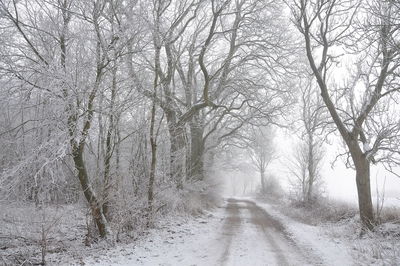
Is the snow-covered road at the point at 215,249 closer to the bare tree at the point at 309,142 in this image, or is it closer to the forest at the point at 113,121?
the forest at the point at 113,121

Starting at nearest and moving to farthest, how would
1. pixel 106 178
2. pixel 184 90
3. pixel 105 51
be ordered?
1. pixel 105 51
2. pixel 106 178
3. pixel 184 90

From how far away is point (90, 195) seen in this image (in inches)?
335

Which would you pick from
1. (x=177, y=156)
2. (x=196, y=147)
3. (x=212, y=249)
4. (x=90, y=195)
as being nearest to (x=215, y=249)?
(x=212, y=249)

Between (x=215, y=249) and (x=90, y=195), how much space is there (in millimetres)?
3651

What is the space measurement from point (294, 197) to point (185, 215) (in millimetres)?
11799

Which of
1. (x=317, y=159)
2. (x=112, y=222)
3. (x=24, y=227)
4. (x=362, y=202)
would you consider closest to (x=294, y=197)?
(x=317, y=159)

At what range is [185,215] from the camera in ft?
44.9

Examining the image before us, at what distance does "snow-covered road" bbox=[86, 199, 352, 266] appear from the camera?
289 inches

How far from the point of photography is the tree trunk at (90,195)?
26.9 ft

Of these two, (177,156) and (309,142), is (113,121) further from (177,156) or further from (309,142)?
(309,142)

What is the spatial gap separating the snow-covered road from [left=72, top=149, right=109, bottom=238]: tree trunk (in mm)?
1033

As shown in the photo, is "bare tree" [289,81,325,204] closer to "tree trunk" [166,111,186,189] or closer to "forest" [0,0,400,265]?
"forest" [0,0,400,265]

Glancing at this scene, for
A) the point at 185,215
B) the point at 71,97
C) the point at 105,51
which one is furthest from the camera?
the point at 185,215

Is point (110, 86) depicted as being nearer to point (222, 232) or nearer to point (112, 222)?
point (112, 222)
